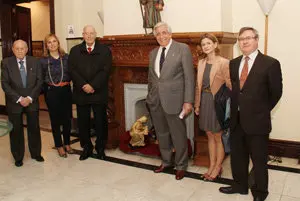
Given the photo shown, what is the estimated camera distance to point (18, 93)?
3654 mm

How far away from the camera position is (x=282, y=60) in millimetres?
3672

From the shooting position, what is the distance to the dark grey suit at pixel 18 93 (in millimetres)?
3631

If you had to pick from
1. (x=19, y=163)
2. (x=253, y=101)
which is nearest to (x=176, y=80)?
(x=253, y=101)

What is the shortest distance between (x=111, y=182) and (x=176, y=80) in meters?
1.21

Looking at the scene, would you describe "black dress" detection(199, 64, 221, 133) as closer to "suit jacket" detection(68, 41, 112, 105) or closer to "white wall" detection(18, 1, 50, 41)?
"suit jacket" detection(68, 41, 112, 105)

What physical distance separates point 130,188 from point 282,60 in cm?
219

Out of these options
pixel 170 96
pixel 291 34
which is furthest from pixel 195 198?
pixel 291 34

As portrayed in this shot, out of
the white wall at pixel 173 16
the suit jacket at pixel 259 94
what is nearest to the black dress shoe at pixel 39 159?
the white wall at pixel 173 16

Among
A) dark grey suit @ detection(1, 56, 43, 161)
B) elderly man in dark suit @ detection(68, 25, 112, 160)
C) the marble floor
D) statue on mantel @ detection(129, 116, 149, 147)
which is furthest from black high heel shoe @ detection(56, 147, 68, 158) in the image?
statue on mantel @ detection(129, 116, 149, 147)

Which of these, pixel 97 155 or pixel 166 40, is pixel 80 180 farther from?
pixel 166 40

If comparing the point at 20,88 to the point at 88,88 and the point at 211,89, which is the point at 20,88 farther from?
the point at 211,89

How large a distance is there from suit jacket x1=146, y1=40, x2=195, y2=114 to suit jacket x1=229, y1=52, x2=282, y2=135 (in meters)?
0.60

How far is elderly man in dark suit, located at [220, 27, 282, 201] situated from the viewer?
248 centimetres

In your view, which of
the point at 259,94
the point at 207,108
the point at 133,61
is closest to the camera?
the point at 259,94
